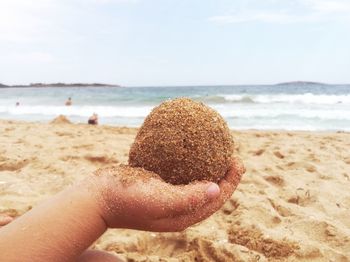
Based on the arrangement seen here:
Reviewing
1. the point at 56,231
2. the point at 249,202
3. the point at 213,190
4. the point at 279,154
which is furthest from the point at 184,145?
the point at 279,154

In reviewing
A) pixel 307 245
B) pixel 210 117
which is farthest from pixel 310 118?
pixel 210 117

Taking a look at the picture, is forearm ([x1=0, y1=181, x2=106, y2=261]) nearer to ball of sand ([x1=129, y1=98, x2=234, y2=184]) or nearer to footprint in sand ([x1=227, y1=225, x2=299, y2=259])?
ball of sand ([x1=129, y1=98, x2=234, y2=184])

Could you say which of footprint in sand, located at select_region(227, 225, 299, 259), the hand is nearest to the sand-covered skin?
footprint in sand, located at select_region(227, 225, 299, 259)

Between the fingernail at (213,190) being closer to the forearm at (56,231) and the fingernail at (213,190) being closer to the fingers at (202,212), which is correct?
the fingers at (202,212)

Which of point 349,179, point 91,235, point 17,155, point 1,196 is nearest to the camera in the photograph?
point 91,235

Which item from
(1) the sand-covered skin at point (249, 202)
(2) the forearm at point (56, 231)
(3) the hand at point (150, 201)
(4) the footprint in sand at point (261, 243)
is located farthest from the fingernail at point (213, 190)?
(4) the footprint in sand at point (261, 243)

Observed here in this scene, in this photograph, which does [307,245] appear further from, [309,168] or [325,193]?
[309,168]

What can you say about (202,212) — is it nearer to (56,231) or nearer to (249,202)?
(56,231)
